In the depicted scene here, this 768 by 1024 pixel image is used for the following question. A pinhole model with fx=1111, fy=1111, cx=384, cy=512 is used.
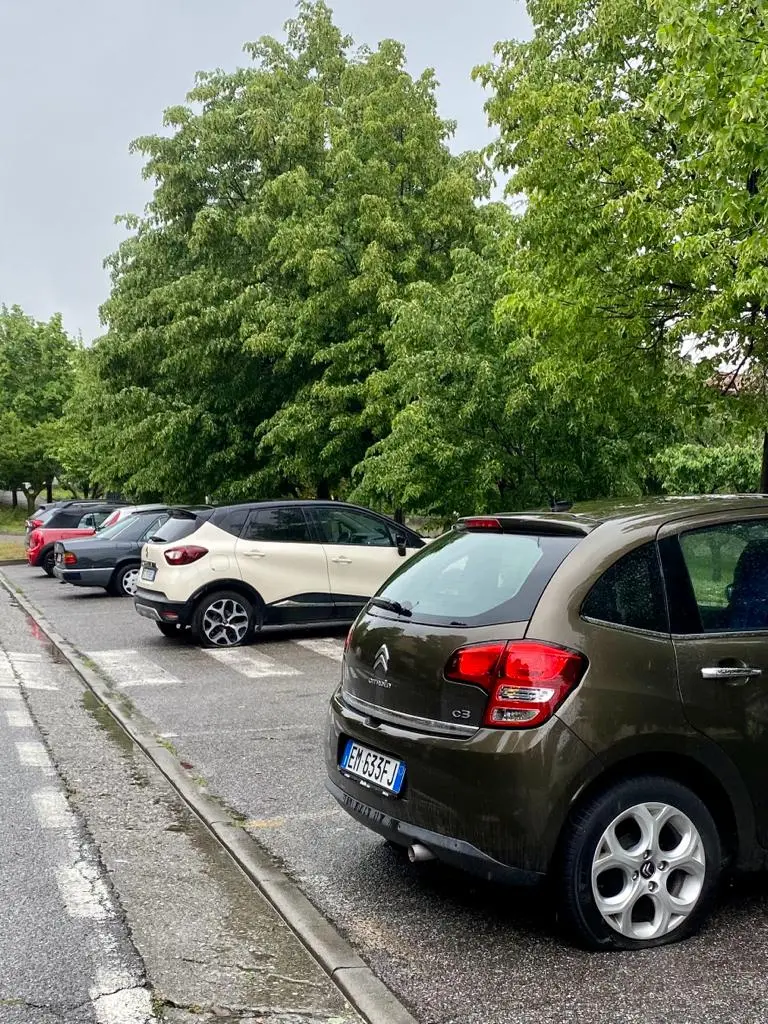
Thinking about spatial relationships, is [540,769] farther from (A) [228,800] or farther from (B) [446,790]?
(A) [228,800]

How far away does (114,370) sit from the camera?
2622cm

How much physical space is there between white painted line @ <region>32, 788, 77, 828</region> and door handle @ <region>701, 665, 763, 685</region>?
3.29m

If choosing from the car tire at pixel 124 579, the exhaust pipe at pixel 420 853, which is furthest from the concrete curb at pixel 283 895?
the car tire at pixel 124 579

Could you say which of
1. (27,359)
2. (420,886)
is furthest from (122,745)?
(27,359)

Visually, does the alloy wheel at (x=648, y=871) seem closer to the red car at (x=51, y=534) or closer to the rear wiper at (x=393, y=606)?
the rear wiper at (x=393, y=606)

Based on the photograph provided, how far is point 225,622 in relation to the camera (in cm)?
1259

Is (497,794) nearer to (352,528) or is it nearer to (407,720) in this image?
(407,720)

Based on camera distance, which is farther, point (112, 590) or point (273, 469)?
point (273, 469)

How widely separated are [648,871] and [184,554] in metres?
9.08

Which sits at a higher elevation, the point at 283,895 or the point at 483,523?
the point at 483,523

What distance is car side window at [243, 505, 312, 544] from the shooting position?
503 inches

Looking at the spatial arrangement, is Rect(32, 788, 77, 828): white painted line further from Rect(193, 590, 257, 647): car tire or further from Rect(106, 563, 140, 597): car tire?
Rect(106, 563, 140, 597): car tire

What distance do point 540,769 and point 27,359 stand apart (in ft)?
223

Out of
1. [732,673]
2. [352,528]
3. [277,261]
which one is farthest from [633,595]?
[277,261]
